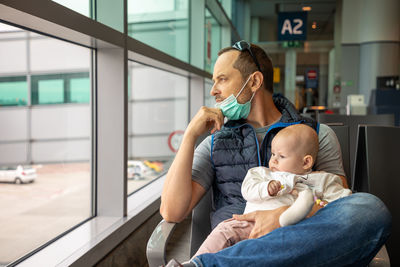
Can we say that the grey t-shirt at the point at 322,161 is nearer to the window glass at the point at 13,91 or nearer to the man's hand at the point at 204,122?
the man's hand at the point at 204,122

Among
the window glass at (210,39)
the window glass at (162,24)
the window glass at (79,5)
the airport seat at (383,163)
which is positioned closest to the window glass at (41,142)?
the window glass at (79,5)

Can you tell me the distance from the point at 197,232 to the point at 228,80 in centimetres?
74

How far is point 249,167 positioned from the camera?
5.63ft

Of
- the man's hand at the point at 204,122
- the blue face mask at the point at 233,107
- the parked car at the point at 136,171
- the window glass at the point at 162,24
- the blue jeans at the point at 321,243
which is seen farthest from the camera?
the parked car at the point at 136,171

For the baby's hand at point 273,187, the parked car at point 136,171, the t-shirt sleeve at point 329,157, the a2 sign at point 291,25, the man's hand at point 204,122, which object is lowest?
the parked car at point 136,171

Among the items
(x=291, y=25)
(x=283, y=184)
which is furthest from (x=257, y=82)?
(x=291, y=25)

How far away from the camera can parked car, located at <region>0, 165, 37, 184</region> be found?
1.83 metres

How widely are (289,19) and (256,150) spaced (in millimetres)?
9159

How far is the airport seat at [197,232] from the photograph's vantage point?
4.25ft

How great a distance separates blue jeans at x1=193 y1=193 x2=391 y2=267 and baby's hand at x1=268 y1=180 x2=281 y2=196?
0.53 feet

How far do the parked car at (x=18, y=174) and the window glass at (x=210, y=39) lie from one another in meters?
4.21

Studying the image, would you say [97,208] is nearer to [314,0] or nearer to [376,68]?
[376,68]

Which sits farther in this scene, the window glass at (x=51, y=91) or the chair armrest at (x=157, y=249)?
the window glass at (x=51, y=91)

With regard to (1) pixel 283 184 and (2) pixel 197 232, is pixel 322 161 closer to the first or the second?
(1) pixel 283 184
